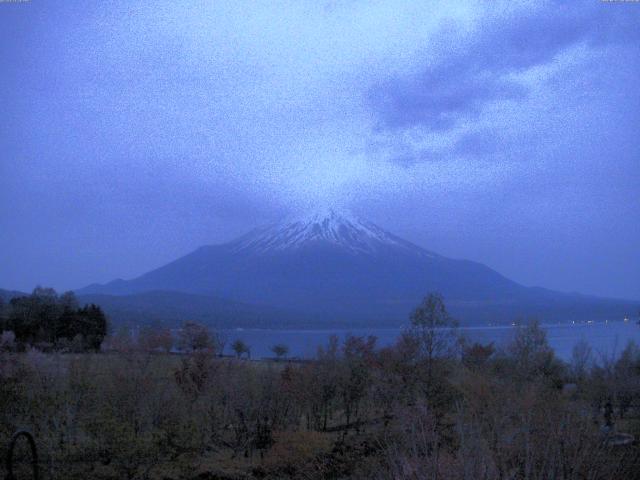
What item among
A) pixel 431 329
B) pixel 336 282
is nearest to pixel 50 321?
pixel 431 329

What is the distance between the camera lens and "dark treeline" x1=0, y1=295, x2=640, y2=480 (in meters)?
7.86

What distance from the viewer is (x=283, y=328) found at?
310 feet

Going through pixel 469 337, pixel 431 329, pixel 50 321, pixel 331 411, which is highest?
pixel 50 321

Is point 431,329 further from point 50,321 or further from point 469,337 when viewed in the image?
point 50,321

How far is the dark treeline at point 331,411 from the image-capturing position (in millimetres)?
7859

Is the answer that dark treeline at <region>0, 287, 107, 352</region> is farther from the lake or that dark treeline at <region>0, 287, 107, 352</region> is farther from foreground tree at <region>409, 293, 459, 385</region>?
foreground tree at <region>409, 293, 459, 385</region>

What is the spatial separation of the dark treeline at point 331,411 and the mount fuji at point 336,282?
8730 centimetres

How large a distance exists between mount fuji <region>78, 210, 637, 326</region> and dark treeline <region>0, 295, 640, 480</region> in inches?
3437

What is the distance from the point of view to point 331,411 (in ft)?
60.2

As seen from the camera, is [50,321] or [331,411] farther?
[50,321]

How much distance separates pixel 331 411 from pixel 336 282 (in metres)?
120

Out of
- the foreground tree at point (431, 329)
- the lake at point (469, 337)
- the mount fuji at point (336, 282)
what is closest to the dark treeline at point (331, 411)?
the foreground tree at point (431, 329)

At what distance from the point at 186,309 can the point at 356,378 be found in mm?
83954

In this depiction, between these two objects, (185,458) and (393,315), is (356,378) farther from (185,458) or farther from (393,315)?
(393,315)
